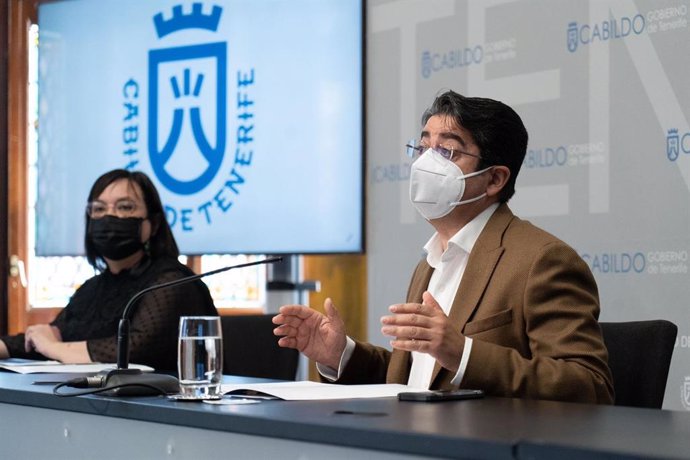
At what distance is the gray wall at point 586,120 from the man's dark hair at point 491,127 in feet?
3.30

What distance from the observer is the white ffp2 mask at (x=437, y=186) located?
103 inches

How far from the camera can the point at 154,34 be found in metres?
5.11

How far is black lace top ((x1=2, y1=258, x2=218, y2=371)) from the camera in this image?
10.7 ft

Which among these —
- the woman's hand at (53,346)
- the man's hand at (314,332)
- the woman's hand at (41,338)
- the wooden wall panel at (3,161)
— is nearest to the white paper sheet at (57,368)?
the woman's hand at (53,346)

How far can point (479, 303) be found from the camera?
7.84ft

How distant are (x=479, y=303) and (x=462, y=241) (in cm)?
22

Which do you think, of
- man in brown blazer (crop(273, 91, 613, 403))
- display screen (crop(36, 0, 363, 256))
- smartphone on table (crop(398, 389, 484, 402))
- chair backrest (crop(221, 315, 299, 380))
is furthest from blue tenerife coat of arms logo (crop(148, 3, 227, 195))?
smartphone on table (crop(398, 389, 484, 402))

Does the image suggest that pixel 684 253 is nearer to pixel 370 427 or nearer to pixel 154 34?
pixel 370 427

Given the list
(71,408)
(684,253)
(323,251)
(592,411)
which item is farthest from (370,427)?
(323,251)

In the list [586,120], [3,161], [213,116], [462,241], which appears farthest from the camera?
[3,161]

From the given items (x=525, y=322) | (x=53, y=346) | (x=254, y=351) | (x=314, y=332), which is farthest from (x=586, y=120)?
(x=53, y=346)

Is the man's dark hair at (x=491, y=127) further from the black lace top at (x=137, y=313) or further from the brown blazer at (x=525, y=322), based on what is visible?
the black lace top at (x=137, y=313)

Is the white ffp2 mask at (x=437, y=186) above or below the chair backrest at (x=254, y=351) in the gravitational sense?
above

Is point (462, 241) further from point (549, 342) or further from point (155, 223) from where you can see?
point (155, 223)
